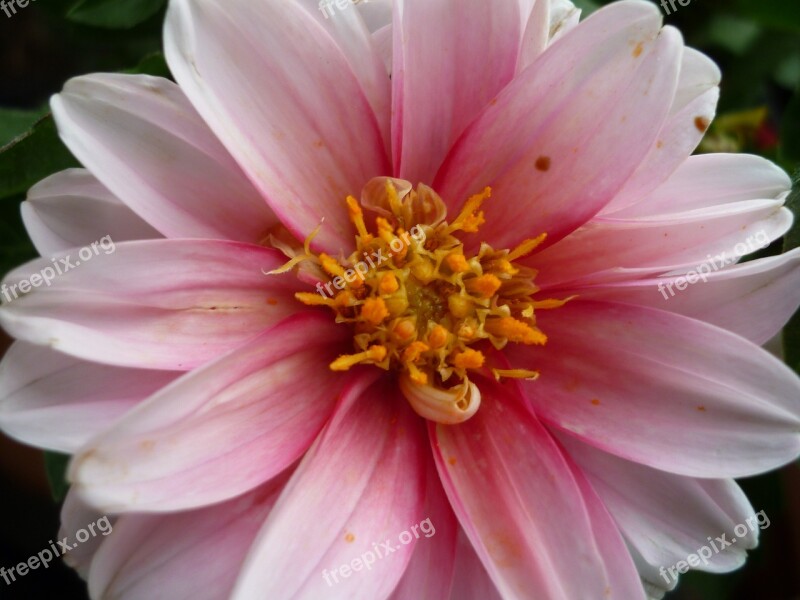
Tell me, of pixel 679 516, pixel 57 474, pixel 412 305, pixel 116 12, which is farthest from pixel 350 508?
pixel 116 12

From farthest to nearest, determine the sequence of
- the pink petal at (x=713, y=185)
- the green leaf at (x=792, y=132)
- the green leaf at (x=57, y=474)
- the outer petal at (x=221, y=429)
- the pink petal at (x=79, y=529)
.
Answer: the green leaf at (x=792, y=132)
the green leaf at (x=57, y=474)
the pink petal at (x=713, y=185)
the pink petal at (x=79, y=529)
the outer petal at (x=221, y=429)

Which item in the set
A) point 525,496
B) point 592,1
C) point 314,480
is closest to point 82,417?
point 314,480

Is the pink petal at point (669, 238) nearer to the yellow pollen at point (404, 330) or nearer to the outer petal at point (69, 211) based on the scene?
the yellow pollen at point (404, 330)

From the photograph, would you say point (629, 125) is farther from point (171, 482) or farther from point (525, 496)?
point (171, 482)

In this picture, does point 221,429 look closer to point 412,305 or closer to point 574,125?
point 412,305

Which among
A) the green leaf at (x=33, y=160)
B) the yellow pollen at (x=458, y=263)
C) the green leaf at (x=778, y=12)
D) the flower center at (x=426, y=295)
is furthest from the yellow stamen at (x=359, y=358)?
the green leaf at (x=778, y=12)

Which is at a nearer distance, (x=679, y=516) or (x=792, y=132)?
(x=679, y=516)
